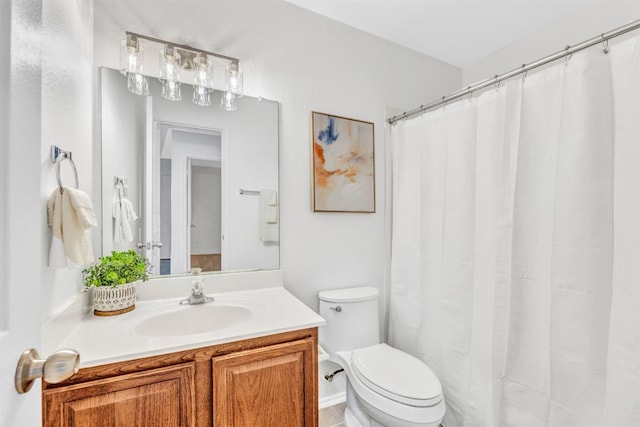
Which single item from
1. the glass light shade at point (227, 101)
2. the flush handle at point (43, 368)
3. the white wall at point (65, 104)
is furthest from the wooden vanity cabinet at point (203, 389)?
Result: the glass light shade at point (227, 101)

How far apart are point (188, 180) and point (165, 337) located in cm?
76

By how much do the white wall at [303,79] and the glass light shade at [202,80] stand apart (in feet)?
0.36

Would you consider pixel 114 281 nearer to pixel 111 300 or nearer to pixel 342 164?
pixel 111 300

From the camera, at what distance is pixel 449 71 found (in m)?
2.36

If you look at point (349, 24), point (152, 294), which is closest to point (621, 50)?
point (349, 24)

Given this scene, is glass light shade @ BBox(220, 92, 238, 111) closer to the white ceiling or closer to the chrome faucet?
the white ceiling

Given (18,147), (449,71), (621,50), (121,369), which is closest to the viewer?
(18,147)

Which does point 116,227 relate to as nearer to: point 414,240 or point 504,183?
point 414,240

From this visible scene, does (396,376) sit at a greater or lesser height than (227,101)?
lesser

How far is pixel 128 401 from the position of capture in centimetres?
90

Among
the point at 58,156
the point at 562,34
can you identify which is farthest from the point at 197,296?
the point at 562,34

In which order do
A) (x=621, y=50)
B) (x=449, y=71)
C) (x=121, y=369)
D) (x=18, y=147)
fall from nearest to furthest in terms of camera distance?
(x=18, y=147), (x=121, y=369), (x=621, y=50), (x=449, y=71)

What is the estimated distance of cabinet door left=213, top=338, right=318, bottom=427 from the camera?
1.01 m

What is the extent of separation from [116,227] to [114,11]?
3.21 ft
